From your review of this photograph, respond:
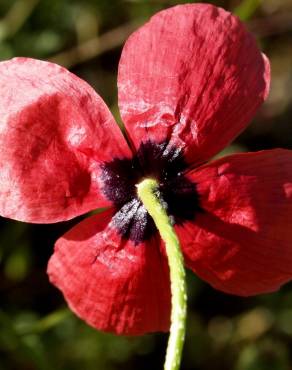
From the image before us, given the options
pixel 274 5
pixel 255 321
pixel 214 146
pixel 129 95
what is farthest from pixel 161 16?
pixel 274 5

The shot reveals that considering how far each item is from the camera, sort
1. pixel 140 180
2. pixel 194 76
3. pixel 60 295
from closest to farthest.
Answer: pixel 194 76
pixel 140 180
pixel 60 295

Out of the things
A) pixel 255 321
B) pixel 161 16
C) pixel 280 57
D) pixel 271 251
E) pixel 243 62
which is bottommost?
pixel 255 321

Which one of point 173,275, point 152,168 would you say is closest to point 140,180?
point 152,168

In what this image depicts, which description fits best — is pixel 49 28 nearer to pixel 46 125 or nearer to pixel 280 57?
pixel 280 57

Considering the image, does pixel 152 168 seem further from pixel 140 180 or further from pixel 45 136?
pixel 45 136

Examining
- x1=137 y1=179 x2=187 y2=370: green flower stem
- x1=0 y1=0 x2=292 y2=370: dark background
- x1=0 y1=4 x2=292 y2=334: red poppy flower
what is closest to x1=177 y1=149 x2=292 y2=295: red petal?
x1=0 y1=4 x2=292 y2=334: red poppy flower

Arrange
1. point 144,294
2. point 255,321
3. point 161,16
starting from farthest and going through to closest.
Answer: point 255,321 < point 144,294 < point 161,16

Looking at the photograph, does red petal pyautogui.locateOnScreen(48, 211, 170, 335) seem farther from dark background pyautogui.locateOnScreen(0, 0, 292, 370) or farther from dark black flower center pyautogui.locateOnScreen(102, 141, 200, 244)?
dark background pyautogui.locateOnScreen(0, 0, 292, 370)
